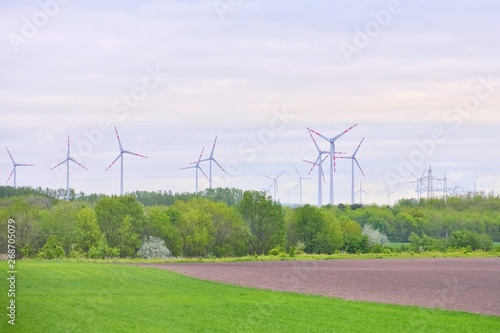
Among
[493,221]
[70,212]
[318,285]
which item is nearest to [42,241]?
[70,212]

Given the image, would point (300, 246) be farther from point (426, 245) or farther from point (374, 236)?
point (374, 236)

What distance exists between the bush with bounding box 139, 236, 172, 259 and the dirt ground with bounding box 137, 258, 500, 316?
32.9 metres

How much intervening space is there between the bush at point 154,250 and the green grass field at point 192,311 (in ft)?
196

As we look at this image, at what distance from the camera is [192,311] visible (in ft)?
128

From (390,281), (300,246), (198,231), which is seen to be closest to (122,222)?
(198,231)

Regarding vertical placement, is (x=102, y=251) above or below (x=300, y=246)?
below

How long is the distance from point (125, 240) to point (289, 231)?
2498cm

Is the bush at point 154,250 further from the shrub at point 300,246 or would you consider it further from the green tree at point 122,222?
the shrub at point 300,246

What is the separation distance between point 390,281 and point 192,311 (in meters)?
24.7

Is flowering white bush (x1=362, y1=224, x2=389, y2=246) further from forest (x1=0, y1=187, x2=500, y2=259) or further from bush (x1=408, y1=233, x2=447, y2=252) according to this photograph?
bush (x1=408, y1=233, x2=447, y2=252)

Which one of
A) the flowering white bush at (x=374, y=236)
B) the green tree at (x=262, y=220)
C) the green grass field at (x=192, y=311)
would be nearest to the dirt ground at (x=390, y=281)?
the green grass field at (x=192, y=311)

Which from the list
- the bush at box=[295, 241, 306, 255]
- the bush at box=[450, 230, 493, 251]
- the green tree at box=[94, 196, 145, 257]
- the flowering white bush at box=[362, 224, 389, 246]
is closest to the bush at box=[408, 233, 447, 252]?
the bush at box=[450, 230, 493, 251]

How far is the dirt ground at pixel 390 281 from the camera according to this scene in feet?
158

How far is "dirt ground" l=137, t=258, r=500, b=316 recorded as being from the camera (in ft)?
158
